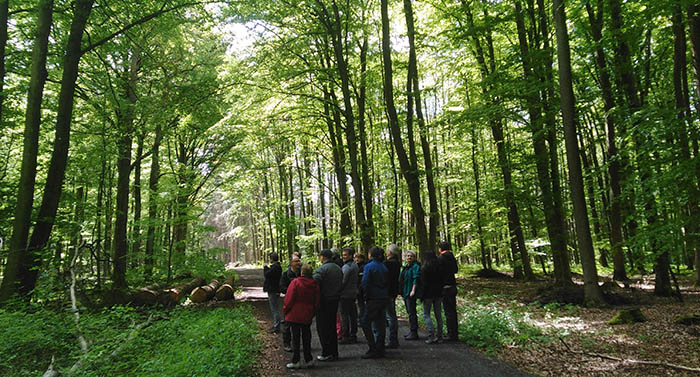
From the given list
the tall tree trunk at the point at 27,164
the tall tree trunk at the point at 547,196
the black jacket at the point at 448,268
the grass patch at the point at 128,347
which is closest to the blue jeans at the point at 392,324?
the black jacket at the point at 448,268

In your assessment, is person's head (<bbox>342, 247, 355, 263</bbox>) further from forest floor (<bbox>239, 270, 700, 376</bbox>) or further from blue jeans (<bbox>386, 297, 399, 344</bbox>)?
forest floor (<bbox>239, 270, 700, 376</bbox>)

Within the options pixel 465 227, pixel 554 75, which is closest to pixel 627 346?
pixel 554 75

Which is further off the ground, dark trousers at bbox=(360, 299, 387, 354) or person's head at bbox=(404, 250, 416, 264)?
person's head at bbox=(404, 250, 416, 264)

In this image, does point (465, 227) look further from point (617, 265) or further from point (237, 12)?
point (237, 12)

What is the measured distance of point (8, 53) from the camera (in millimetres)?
11906

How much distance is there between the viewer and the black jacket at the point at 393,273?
7.90 m

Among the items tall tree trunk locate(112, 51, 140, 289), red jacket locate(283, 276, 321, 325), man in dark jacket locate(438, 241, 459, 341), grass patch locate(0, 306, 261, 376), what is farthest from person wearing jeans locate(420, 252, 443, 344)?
tall tree trunk locate(112, 51, 140, 289)

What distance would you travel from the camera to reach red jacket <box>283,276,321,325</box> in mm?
6602

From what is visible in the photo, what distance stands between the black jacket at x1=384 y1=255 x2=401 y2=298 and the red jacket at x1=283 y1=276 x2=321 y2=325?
1818 mm

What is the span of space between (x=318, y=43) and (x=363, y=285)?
12946mm

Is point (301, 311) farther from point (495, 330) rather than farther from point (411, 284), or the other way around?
point (495, 330)

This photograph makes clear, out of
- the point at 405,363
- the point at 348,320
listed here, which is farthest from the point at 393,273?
the point at 405,363

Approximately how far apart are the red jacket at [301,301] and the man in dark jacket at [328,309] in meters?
0.36

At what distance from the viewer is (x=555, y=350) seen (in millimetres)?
6570
